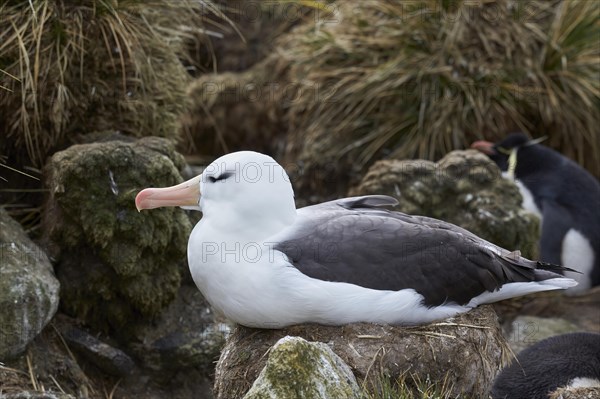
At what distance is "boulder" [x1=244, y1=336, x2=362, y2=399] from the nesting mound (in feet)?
17.0

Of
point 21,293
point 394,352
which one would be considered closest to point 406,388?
point 394,352

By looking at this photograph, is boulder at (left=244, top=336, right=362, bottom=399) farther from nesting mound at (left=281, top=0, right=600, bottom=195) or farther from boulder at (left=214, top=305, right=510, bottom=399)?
nesting mound at (left=281, top=0, right=600, bottom=195)

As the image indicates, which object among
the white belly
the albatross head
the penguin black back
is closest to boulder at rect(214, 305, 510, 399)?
the penguin black back

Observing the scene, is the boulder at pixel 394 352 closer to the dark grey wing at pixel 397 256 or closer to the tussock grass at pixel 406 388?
the tussock grass at pixel 406 388

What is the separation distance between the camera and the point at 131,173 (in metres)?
6.54

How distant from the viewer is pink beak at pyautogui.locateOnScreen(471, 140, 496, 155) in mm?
9483

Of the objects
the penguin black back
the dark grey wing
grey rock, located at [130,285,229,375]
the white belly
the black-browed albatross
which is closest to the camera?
the black-browed albatross

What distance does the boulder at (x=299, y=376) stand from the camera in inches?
182

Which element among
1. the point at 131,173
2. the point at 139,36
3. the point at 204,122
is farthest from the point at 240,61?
the point at 131,173

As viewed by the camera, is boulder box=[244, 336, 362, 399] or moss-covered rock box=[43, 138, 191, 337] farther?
moss-covered rock box=[43, 138, 191, 337]

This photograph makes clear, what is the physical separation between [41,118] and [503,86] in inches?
197

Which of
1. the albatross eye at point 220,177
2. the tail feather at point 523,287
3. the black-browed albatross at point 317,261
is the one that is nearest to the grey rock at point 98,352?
the black-browed albatross at point 317,261

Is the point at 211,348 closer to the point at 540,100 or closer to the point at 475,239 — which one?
the point at 475,239

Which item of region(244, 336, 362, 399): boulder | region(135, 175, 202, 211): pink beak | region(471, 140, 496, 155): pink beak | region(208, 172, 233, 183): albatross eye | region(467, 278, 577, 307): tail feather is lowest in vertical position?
region(471, 140, 496, 155): pink beak
